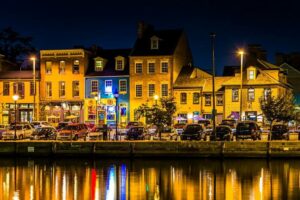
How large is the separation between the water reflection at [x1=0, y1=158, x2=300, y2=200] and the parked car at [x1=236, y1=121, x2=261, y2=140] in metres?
5.59

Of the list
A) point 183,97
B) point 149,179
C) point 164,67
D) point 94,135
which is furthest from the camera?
point 164,67

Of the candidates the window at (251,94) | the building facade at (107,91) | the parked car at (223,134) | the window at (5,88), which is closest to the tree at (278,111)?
the window at (251,94)

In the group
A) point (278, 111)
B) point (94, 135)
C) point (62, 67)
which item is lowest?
point (94, 135)

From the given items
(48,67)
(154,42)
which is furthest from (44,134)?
(154,42)

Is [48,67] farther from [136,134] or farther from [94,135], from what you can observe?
[136,134]

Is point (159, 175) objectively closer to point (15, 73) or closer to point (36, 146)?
point (36, 146)

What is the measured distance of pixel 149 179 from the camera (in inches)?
1788

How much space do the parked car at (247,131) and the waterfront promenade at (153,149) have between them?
14.6ft

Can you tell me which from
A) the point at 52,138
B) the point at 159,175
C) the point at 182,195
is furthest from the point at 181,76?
the point at 182,195

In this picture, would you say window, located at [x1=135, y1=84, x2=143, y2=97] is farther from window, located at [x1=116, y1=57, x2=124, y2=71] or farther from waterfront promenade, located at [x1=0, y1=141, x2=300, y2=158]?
waterfront promenade, located at [x1=0, y1=141, x2=300, y2=158]

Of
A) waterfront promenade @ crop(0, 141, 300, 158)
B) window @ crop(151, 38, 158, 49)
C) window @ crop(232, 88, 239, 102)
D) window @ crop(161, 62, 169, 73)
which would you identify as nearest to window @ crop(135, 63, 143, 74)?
window @ crop(161, 62, 169, 73)

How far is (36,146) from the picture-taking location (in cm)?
6059

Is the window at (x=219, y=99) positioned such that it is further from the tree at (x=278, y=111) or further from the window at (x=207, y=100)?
the tree at (x=278, y=111)

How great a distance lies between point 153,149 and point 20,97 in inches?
1689
